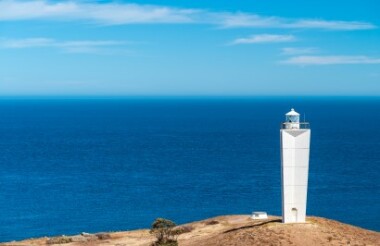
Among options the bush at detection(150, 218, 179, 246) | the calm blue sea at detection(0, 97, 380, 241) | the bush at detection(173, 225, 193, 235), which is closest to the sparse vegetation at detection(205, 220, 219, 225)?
the bush at detection(173, 225, 193, 235)

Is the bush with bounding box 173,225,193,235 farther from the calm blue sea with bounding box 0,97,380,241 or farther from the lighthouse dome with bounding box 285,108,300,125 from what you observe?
the calm blue sea with bounding box 0,97,380,241

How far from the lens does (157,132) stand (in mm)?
194750

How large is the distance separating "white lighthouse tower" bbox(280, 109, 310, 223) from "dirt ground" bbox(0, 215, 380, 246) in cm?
154

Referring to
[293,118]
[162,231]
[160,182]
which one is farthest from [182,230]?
[160,182]

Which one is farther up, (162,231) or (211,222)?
(211,222)

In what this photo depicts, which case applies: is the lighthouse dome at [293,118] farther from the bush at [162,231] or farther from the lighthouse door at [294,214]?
the bush at [162,231]

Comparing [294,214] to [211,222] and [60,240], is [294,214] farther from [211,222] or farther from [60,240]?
[60,240]

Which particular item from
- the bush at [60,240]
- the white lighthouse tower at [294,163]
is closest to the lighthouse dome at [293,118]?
the white lighthouse tower at [294,163]

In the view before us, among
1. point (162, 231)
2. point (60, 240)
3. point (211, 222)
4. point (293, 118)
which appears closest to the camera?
point (293, 118)

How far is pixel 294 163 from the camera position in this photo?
3928 centimetres

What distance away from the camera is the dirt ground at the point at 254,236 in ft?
122

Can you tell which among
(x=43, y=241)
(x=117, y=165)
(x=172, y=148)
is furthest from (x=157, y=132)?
(x=43, y=241)

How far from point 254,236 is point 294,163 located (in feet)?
18.6

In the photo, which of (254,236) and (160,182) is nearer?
(254,236)
